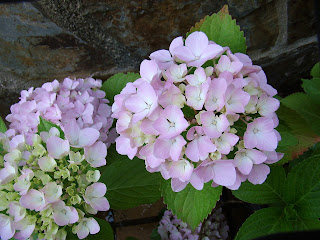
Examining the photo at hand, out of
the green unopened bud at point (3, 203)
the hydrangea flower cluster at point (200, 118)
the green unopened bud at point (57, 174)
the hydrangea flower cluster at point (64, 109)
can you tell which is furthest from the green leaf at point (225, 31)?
the green unopened bud at point (3, 203)

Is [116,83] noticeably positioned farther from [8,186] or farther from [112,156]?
[8,186]

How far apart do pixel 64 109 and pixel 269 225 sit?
0.55 m

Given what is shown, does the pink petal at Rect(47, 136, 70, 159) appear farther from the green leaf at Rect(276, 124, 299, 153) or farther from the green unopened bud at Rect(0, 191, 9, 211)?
the green leaf at Rect(276, 124, 299, 153)

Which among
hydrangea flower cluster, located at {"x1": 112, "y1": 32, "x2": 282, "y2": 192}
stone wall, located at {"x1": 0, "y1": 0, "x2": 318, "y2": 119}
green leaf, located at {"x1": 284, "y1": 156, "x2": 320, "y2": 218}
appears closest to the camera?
hydrangea flower cluster, located at {"x1": 112, "y1": 32, "x2": 282, "y2": 192}

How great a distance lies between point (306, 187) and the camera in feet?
2.56

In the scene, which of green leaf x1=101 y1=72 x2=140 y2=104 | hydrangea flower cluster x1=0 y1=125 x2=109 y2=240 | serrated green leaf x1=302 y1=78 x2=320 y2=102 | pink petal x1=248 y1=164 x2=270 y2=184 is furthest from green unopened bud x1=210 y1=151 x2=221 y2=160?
serrated green leaf x1=302 y1=78 x2=320 y2=102

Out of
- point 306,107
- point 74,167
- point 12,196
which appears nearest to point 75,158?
point 74,167

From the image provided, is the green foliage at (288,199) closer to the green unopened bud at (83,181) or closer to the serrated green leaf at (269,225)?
the serrated green leaf at (269,225)

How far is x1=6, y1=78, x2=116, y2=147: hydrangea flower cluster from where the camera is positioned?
816 millimetres

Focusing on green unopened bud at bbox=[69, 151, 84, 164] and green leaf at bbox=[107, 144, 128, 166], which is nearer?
green unopened bud at bbox=[69, 151, 84, 164]

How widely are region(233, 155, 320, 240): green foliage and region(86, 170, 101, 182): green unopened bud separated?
12.8 inches

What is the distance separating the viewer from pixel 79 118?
827mm

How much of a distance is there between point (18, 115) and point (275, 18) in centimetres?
79

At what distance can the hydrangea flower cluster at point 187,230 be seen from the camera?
3.34 feet
